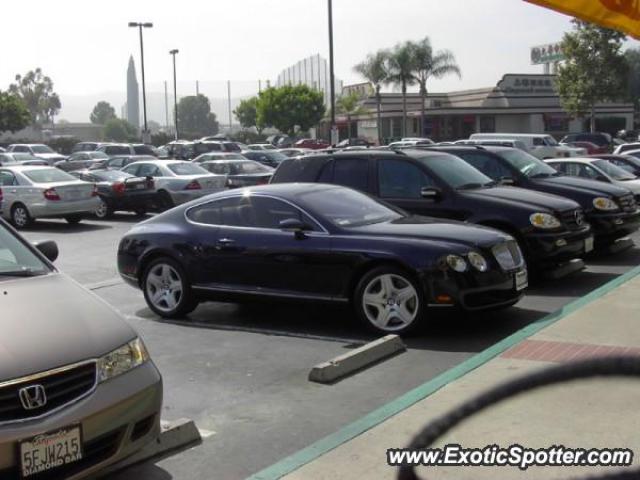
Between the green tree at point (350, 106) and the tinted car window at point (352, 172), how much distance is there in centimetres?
6350

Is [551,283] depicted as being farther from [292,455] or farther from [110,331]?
[110,331]

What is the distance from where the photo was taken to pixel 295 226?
319 inches

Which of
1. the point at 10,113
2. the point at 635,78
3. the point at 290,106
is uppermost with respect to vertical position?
the point at 635,78

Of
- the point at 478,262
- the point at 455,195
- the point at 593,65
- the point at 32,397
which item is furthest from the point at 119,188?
the point at 593,65

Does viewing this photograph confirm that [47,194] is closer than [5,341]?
No

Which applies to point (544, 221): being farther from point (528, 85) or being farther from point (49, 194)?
point (528, 85)

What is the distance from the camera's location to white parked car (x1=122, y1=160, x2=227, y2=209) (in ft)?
68.3

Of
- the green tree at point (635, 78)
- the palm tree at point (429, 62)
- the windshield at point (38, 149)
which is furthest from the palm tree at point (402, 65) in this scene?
the green tree at point (635, 78)

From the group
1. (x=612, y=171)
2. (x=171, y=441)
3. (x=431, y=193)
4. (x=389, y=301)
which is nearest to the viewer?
(x=171, y=441)

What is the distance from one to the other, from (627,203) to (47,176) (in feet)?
44.1

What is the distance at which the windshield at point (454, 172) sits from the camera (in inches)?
412

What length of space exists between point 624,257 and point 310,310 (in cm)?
556

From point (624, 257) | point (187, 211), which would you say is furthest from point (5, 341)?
point (624, 257)

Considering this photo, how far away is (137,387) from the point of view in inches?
172
